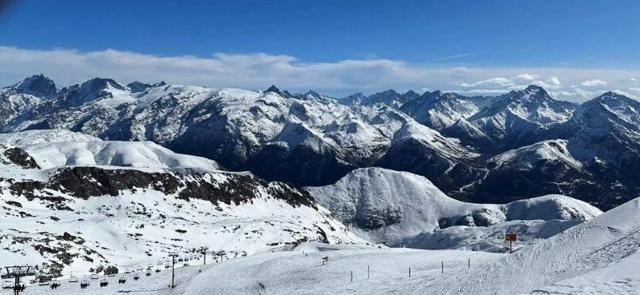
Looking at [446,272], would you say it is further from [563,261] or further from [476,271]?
[563,261]

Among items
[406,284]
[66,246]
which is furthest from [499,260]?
[66,246]

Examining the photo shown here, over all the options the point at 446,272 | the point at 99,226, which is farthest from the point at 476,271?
the point at 99,226

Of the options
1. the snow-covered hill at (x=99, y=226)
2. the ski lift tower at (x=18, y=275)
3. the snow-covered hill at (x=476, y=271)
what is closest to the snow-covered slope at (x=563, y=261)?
Answer: the snow-covered hill at (x=476, y=271)

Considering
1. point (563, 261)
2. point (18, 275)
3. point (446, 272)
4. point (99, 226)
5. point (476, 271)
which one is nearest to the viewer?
point (563, 261)

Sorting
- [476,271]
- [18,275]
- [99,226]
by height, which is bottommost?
[99,226]

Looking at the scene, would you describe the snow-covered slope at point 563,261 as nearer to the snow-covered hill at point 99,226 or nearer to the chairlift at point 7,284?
the chairlift at point 7,284

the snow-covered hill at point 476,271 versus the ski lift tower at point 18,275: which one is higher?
the snow-covered hill at point 476,271

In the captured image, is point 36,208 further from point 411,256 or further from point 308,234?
point 411,256

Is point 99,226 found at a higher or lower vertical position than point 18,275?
lower
